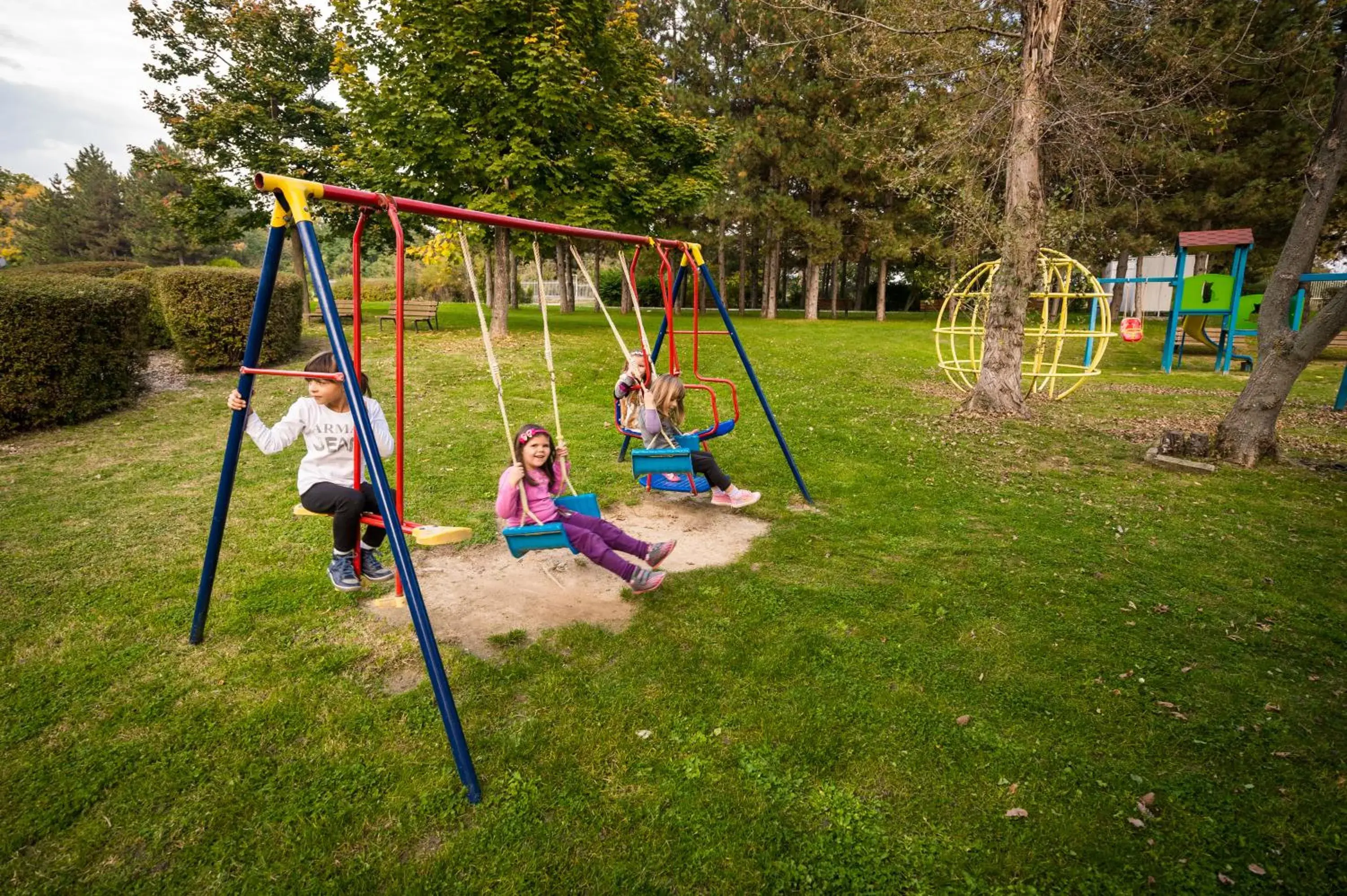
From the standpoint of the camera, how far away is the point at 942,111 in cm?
1068

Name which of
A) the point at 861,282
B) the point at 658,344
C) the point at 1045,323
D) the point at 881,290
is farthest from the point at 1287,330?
the point at 861,282

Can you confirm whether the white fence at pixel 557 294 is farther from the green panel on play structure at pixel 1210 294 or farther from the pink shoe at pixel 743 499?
the pink shoe at pixel 743 499

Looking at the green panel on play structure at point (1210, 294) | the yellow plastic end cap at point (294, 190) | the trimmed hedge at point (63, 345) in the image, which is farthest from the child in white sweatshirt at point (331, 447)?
the green panel on play structure at point (1210, 294)

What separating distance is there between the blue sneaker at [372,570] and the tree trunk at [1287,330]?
923cm

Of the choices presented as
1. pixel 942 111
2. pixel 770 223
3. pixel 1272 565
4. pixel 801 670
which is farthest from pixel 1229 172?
pixel 801 670

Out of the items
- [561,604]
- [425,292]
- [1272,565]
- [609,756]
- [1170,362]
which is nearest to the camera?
[609,756]

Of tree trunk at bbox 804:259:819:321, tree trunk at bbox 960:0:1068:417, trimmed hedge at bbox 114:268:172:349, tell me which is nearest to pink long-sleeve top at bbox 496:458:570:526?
tree trunk at bbox 960:0:1068:417

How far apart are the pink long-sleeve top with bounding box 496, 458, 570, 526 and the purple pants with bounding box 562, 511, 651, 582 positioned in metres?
0.15

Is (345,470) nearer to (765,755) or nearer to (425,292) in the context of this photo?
(765,755)

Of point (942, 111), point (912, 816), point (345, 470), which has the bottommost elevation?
point (912, 816)

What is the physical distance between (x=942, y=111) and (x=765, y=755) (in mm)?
11072

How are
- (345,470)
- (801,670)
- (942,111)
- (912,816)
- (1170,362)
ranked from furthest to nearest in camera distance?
(1170,362) → (942,111) → (345,470) → (801,670) → (912,816)

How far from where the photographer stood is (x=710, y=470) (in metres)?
6.27

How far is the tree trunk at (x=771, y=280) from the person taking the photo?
28500mm
